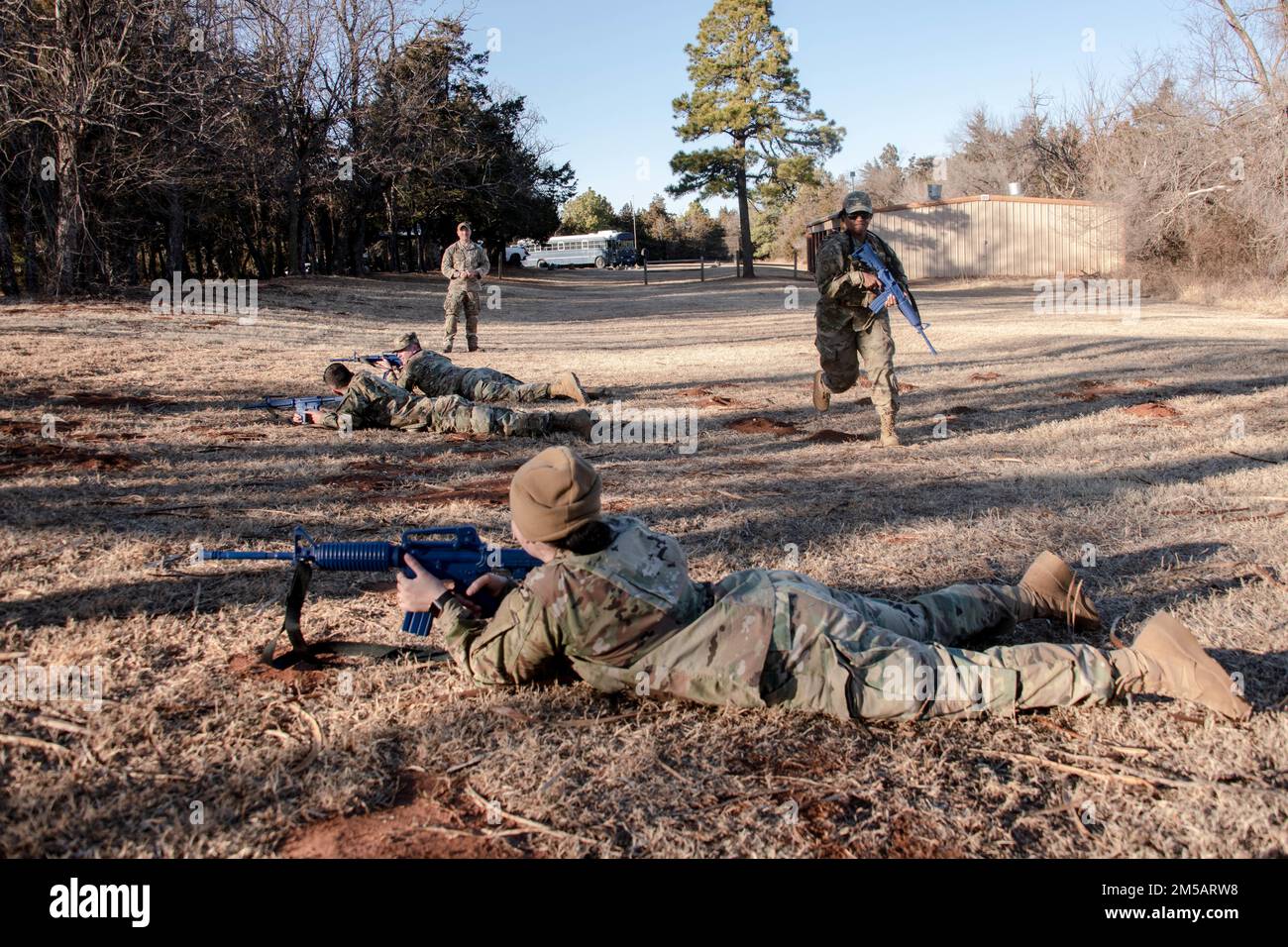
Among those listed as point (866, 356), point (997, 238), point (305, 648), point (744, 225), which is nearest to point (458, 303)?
point (866, 356)

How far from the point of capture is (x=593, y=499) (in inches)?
129

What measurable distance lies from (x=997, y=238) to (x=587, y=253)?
1355 inches

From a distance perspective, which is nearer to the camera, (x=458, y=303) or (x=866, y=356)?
(x=866, y=356)

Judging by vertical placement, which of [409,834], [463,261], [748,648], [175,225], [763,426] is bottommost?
[409,834]

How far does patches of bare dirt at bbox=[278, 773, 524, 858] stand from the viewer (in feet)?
8.87

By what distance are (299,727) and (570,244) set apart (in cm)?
6665

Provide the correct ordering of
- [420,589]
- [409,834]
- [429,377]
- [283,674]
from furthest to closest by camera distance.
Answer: [429,377] < [283,674] < [420,589] < [409,834]

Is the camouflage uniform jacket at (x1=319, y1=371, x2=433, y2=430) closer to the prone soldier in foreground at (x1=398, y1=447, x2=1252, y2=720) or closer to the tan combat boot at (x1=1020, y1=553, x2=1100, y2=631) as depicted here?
the prone soldier in foreground at (x1=398, y1=447, x2=1252, y2=720)

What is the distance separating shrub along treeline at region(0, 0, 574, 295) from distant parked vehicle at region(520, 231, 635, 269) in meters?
18.0

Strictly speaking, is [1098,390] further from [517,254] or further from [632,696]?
[517,254]

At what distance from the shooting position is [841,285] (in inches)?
337

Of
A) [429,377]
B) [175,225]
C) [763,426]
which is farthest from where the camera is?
[175,225]

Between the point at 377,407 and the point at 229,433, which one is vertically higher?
the point at 377,407

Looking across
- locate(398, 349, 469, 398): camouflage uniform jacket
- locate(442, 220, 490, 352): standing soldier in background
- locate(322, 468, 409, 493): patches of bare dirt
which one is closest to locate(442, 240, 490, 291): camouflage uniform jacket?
locate(442, 220, 490, 352): standing soldier in background
